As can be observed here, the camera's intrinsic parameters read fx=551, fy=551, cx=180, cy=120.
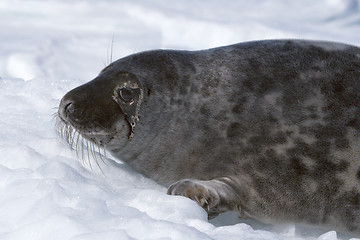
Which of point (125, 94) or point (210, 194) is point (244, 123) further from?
point (125, 94)

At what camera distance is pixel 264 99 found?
3850mm

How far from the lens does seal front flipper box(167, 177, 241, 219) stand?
3.33 meters

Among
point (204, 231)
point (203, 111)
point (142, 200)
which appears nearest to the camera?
point (204, 231)

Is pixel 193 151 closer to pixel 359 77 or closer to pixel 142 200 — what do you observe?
pixel 142 200

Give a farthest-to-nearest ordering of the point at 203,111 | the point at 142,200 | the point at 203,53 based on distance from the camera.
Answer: the point at 203,53
the point at 203,111
the point at 142,200

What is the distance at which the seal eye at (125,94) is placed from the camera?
3.86 metres

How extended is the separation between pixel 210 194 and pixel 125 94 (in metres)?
0.98

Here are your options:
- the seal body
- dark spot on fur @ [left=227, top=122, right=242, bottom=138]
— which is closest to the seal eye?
the seal body

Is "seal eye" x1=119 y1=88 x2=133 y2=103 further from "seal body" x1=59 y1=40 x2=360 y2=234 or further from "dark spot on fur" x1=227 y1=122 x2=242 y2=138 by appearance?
"dark spot on fur" x1=227 y1=122 x2=242 y2=138

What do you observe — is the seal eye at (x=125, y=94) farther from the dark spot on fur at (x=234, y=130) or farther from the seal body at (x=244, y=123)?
the dark spot on fur at (x=234, y=130)

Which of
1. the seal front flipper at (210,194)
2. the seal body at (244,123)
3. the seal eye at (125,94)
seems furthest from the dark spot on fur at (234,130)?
the seal eye at (125,94)

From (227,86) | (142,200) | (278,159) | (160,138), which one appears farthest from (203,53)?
(142,200)

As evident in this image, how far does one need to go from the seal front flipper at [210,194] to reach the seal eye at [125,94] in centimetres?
76

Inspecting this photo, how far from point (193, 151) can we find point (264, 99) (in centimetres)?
62
